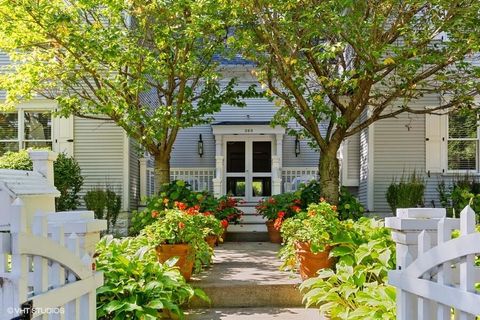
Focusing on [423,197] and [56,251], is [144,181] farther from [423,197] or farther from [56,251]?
[56,251]

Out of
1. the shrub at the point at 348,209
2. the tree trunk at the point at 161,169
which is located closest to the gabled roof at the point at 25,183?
the tree trunk at the point at 161,169

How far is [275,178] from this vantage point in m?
9.97

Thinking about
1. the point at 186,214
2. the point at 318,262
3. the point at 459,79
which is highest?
the point at 459,79

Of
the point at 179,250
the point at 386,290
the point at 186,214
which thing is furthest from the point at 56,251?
the point at 186,214

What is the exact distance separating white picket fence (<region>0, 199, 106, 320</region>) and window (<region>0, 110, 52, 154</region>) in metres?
7.66

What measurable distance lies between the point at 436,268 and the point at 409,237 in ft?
0.71

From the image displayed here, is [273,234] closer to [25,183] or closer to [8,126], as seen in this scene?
[25,183]

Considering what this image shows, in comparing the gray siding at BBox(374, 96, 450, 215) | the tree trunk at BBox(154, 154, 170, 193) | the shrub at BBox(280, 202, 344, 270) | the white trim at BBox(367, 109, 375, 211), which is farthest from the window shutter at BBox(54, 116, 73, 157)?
the gray siding at BBox(374, 96, 450, 215)

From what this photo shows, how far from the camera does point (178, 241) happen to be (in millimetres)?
4324

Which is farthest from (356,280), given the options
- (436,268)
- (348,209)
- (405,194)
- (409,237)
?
(405,194)

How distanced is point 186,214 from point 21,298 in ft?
10.7

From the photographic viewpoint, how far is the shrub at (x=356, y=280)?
120 inches

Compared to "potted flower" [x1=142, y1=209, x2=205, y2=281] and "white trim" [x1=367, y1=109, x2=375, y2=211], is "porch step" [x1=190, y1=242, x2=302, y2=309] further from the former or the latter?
"white trim" [x1=367, y1=109, x2=375, y2=211]

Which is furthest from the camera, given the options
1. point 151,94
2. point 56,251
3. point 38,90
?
point 151,94
